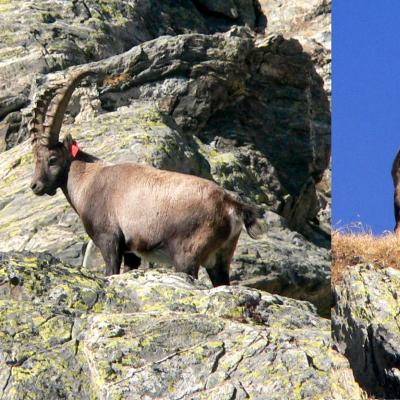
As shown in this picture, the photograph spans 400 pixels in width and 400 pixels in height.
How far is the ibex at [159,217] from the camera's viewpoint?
11.9 meters

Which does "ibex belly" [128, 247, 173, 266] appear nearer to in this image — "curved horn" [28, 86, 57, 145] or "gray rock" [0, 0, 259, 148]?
"curved horn" [28, 86, 57, 145]

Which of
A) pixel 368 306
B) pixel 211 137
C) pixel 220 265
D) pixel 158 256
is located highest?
pixel 211 137

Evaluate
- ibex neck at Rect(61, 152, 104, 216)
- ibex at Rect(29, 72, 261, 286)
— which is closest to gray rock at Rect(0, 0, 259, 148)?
ibex neck at Rect(61, 152, 104, 216)

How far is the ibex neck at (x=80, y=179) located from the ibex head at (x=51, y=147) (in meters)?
0.13

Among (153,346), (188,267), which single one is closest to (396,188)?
(153,346)

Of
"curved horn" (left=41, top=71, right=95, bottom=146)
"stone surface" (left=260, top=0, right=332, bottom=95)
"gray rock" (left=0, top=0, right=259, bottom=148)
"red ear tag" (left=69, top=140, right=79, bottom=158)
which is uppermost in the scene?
"stone surface" (left=260, top=0, right=332, bottom=95)

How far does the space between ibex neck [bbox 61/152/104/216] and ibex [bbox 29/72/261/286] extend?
0.01 metres

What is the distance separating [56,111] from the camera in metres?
15.0

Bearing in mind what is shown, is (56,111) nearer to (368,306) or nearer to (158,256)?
(158,256)

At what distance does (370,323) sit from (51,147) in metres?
8.41

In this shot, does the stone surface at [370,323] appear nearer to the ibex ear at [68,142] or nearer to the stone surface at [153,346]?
the stone surface at [153,346]

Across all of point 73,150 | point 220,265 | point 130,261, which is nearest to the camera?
point 220,265

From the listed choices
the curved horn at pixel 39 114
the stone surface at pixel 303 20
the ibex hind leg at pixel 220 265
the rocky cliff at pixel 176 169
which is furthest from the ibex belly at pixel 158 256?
the stone surface at pixel 303 20

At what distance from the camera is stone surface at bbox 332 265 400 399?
21.3 ft
